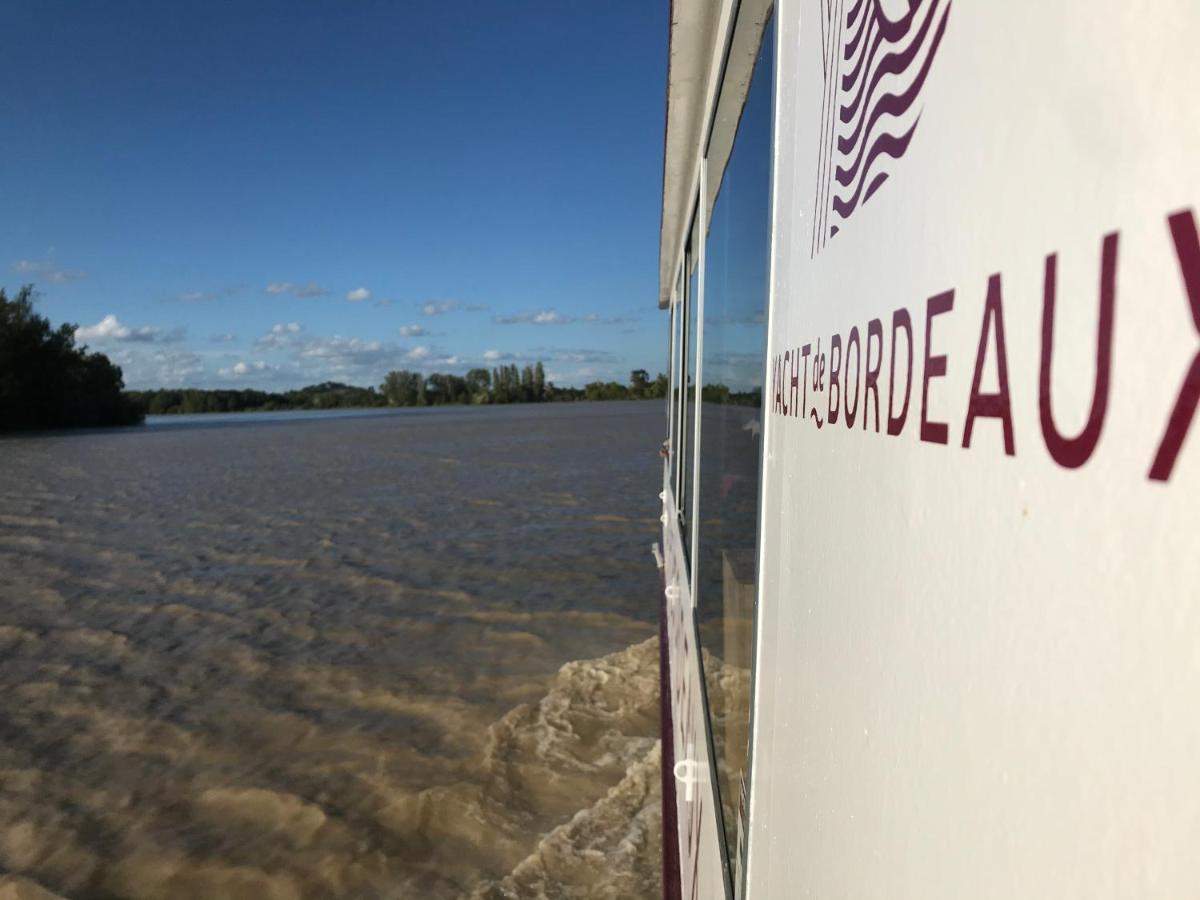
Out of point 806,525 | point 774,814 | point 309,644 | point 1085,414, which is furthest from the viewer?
point 309,644

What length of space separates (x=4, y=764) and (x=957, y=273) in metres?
5.83

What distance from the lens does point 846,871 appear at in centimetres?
57

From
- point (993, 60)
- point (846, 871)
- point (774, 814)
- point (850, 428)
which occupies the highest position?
point (993, 60)

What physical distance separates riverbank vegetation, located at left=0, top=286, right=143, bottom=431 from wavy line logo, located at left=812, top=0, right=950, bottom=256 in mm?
49786

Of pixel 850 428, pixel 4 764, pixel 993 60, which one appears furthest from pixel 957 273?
pixel 4 764

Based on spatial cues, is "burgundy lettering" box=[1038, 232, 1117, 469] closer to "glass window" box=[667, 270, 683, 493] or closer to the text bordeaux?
the text bordeaux

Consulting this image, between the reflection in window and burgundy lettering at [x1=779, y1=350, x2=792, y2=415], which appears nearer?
burgundy lettering at [x1=779, y1=350, x2=792, y2=415]

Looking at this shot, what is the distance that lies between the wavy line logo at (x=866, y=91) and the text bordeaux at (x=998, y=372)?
0.36ft

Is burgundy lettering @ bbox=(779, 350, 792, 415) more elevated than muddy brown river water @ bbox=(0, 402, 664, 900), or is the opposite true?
burgundy lettering @ bbox=(779, 350, 792, 415)

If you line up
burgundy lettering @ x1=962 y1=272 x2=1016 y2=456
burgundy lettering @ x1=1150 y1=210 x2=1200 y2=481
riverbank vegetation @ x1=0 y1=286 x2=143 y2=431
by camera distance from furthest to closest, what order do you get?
riverbank vegetation @ x1=0 y1=286 x2=143 y2=431 < burgundy lettering @ x1=962 y1=272 x2=1016 y2=456 < burgundy lettering @ x1=1150 y1=210 x2=1200 y2=481

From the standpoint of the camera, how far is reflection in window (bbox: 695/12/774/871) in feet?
4.02

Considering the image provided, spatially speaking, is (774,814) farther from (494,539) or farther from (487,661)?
(494,539)

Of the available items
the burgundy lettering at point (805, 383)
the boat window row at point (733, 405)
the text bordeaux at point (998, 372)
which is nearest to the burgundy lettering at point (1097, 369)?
the text bordeaux at point (998, 372)

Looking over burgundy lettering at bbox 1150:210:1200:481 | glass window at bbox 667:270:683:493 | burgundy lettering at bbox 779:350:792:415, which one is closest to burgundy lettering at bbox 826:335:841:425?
burgundy lettering at bbox 779:350:792:415
